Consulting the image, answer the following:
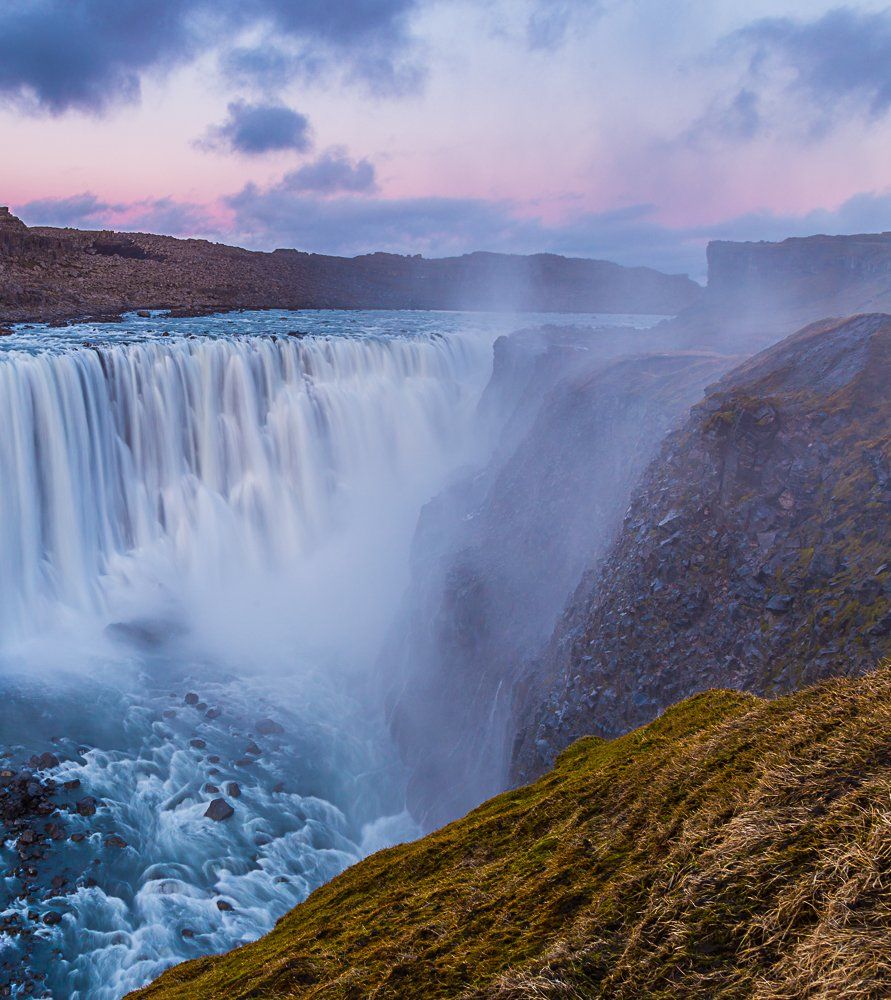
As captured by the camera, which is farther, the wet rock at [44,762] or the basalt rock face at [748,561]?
the wet rock at [44,762]

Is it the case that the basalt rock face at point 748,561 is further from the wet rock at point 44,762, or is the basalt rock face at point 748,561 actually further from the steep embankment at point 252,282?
the steep embankment at point 252,282

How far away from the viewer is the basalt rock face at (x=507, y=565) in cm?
2450

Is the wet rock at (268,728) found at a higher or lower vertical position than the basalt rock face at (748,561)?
lower

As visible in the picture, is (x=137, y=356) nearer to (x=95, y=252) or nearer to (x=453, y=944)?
(x=453, y=944)

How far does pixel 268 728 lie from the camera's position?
27.3 meters

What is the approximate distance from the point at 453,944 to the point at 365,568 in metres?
37.3

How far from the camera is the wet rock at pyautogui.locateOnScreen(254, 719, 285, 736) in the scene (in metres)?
27.1

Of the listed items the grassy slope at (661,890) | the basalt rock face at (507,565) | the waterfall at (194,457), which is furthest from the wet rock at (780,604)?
the waterfall at (194,457)

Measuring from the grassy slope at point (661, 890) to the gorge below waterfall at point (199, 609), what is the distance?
1220 cm

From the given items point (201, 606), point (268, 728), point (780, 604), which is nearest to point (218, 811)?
point (268, 728)

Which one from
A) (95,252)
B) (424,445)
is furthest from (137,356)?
(95,252)

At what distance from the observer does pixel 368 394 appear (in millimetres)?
52562

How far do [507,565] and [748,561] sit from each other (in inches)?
520

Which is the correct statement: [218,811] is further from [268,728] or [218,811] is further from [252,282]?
[252,282]
